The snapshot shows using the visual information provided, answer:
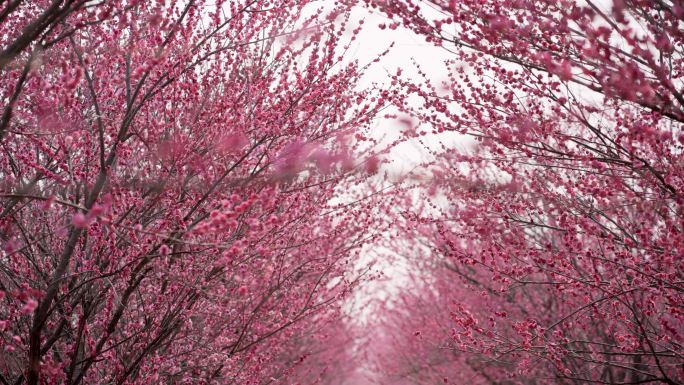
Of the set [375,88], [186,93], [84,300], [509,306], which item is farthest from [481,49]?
[509,306]

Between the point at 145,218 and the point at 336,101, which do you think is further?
the point at 336,101

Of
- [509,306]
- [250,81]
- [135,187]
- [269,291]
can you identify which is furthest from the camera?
[509,306]

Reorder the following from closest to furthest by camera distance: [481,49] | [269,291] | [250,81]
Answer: [481,49], [250,81], [269,291]

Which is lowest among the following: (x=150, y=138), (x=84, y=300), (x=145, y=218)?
(x=84, y=300)

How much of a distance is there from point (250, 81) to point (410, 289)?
1124 centimetres

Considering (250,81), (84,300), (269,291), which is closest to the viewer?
(84,300)

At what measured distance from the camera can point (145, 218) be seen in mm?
4613

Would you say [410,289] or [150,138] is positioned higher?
[410,289]

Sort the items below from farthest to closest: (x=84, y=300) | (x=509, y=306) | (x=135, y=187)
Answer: (x=509, y=306), (x=135, y=187), (x=84, y=300)

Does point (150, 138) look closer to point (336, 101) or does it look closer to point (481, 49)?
point (336, 101)

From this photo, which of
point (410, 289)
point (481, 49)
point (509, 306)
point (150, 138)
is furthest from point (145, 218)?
point (410, 289)

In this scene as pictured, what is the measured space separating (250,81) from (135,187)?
1312 millimetres

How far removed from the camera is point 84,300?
14.0 ft

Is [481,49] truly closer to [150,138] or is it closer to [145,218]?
[150,138]
